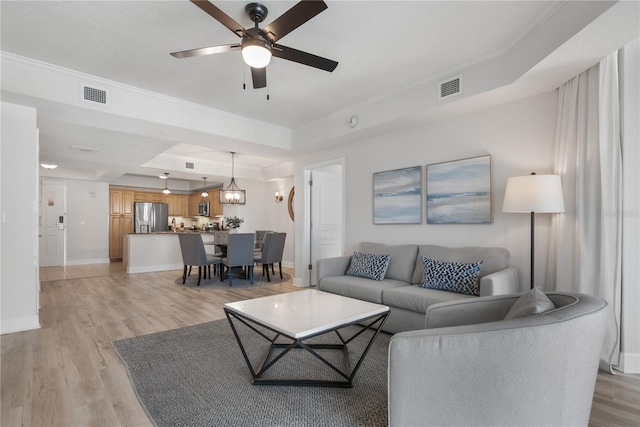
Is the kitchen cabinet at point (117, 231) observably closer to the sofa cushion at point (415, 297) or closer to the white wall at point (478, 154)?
the white wall at point (478, 154)

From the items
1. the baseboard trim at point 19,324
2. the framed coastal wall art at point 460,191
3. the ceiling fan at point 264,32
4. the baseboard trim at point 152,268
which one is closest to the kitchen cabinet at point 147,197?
the baseboard trim at point 152,268

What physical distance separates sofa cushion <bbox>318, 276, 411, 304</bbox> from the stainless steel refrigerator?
7.66 metres

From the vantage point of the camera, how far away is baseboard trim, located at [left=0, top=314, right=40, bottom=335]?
125 inches

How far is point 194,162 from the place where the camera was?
7.12 metres

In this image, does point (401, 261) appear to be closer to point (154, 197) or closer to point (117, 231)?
point (117, 231)

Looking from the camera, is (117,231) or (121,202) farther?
(121,202)

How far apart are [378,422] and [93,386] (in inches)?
74.5

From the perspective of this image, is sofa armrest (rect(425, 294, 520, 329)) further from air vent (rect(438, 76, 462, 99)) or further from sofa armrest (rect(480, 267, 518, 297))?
air vent (rect(438, 76, 462, 99))

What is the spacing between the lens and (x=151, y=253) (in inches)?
284

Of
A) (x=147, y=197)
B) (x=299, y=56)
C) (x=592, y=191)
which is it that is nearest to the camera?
(x=299, y=56)

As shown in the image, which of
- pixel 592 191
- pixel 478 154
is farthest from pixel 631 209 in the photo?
pixel 478 154

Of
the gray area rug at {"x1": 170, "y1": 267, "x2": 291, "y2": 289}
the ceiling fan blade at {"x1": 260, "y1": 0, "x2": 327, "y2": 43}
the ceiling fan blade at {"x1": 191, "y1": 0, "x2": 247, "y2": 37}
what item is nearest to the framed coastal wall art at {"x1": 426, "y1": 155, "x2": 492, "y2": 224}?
the ceiling fan blade at {"x1": 260, "y1": 0, "x2": 327, "y2": 43}

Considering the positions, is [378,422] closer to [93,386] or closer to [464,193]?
[93,386]

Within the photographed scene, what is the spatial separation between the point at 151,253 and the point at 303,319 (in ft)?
20.9
